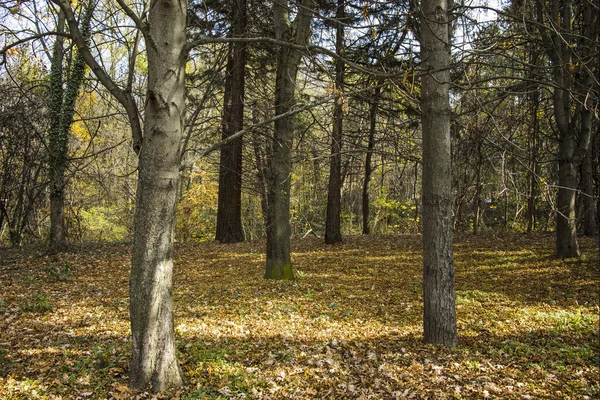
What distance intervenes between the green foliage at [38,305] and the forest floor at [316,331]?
0.02m

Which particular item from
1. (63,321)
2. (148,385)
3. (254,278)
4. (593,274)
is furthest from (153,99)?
(593,274)

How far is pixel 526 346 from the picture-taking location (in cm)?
519

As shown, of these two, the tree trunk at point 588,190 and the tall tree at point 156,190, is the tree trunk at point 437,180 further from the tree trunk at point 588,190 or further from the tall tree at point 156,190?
the tree trunk at point 588,190

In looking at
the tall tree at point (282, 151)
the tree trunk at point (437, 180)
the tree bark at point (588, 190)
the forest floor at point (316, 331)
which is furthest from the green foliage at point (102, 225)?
the tree bark at point (588, 190)

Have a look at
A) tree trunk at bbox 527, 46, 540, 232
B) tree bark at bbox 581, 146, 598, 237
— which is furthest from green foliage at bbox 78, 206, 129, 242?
tree bark at bbox 581, 146, 598, 237

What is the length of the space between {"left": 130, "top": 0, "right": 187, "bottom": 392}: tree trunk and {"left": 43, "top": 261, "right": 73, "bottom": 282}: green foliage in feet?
18.4

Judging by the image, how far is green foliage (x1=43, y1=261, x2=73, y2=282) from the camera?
27.5 feet

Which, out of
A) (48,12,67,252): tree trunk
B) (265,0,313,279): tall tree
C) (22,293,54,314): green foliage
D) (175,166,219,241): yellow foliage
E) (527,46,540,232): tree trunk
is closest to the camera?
(22,293,54,314): green foliage

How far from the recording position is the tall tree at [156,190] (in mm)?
3730

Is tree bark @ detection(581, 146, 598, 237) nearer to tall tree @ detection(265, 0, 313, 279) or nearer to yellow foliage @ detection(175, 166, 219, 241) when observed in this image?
tall tree @ detection(265, 0, 313, 279)

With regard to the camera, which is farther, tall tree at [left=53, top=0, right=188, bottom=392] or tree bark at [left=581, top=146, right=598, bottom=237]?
tree bark at [left=581, top=146, right=598, bottom=237]

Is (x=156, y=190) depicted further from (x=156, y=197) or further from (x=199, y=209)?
(x=199, y=209)

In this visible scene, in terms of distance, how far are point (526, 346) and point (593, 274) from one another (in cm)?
438

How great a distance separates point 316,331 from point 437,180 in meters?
2.66
